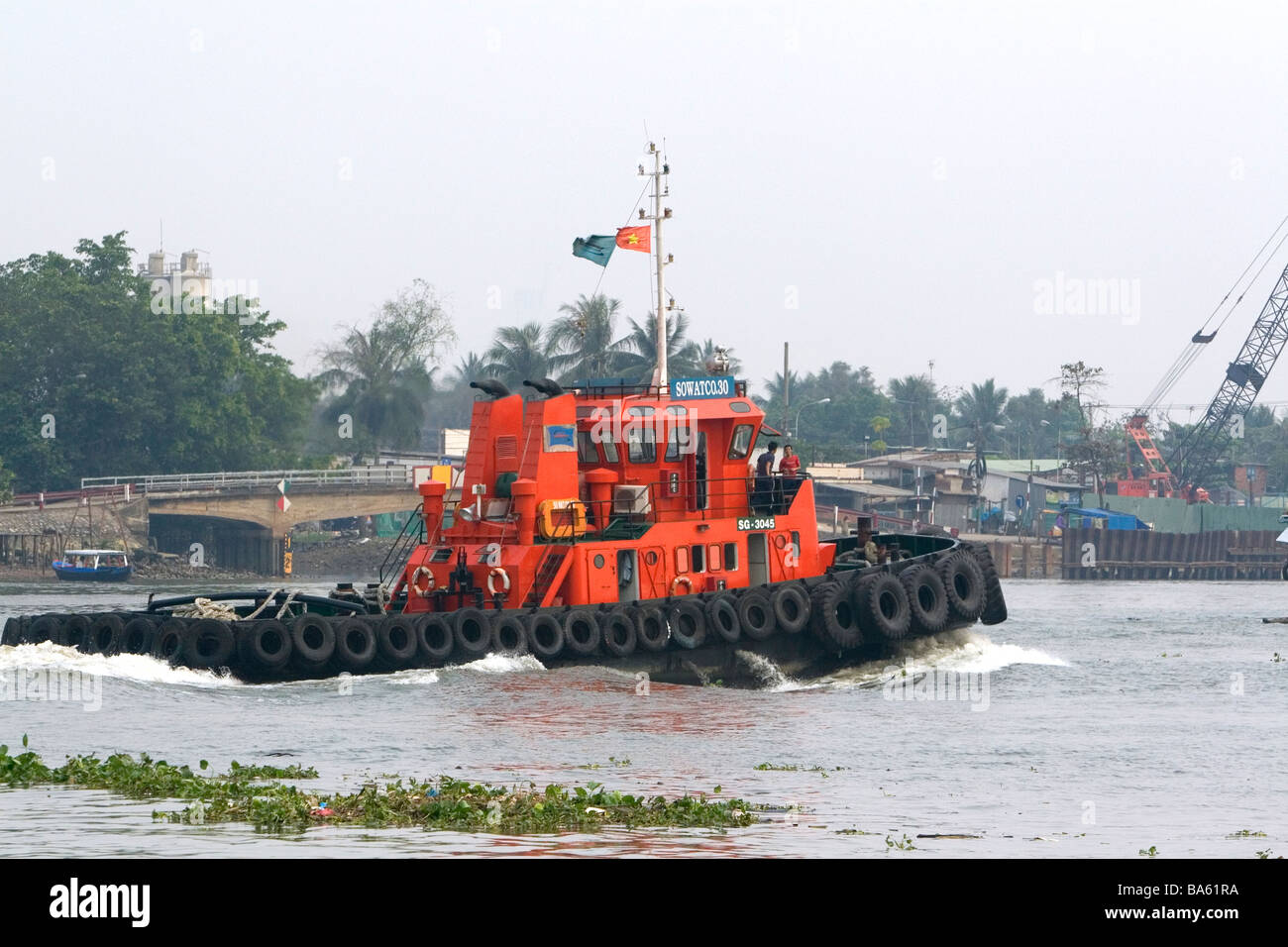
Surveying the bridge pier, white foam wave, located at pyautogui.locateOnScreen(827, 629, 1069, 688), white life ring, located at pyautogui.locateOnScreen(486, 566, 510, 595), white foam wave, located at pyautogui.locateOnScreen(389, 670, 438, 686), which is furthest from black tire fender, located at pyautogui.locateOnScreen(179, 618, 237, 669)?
the bridge pier

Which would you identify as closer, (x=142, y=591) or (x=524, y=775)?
(x=524, y=775)

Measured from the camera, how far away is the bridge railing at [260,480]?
72.5m

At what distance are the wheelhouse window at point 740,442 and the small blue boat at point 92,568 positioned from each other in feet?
139

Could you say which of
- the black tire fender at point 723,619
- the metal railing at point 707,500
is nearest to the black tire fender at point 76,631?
the metal railing at point 707,500

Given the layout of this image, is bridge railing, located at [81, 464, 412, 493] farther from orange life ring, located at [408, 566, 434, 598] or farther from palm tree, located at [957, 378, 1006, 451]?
palm tree, located at [957, 378, 1006, 451]

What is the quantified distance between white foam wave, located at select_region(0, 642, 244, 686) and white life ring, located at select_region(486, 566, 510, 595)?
382 centimetres

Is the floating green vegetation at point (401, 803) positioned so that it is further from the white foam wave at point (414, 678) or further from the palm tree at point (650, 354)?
the palm tree at point (650, 354)

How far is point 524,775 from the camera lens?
17562mm

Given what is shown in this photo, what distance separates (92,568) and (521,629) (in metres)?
44.0

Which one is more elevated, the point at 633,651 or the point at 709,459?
the point at 709,459

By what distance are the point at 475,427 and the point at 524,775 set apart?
398 inches

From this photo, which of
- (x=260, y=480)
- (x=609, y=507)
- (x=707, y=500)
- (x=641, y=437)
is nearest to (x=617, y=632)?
(x=609, y=507)
